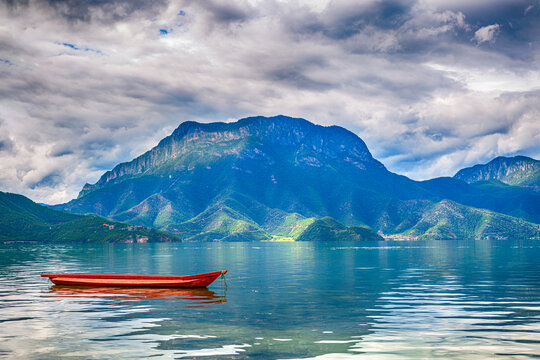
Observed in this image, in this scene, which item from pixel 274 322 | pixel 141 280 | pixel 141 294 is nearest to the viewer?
pixel 274 322

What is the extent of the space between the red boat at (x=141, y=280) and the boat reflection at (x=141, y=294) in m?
0.69

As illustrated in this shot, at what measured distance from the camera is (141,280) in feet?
243

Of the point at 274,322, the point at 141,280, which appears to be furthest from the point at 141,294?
the point at 274,322

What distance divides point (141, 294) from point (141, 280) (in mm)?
7101

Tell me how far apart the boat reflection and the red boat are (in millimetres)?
691

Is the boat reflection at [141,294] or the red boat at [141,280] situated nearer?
the boat reflection at [141,294]

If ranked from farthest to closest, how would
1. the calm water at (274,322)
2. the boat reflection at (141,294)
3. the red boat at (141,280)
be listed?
the red boat at (141,280) → the boat reflection at (141,294) → the calm water at (274,322)

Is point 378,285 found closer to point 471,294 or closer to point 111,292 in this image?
point 471,294

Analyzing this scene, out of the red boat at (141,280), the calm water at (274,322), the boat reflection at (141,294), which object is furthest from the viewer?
the red boat at (141,280)

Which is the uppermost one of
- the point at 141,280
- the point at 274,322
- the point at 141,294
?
the point at 141,280

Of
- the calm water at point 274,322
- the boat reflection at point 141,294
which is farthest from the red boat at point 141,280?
the calm water at point 274,322

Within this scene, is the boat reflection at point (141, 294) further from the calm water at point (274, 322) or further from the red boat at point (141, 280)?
the red boat at point (141, 280)

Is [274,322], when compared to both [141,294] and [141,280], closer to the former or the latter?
[141,294]

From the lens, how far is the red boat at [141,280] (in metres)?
72.1
